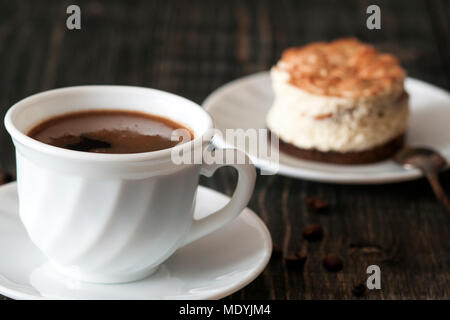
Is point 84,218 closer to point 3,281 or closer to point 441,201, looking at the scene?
point 3,281

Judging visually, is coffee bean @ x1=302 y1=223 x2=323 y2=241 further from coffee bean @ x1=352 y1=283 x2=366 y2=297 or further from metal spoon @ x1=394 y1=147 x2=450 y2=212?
metal spoon @ x1=394 y1=147 x2=450 y2=212

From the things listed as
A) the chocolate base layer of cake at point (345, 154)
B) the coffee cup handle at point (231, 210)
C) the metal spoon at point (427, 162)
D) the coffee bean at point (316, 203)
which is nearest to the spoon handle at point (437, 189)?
the metal spoon at point (427, 162)

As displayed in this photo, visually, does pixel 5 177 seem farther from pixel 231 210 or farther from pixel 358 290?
pixel 358 290

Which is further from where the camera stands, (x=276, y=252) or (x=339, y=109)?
(x=339, y=109)

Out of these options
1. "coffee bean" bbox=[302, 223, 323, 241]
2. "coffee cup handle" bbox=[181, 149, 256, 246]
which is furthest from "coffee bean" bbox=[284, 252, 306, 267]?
"coffee cup handle" bbox=[181, 149, 256, 246]

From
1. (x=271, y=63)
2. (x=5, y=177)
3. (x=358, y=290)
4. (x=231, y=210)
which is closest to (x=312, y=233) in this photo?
(x=358, y=290)
